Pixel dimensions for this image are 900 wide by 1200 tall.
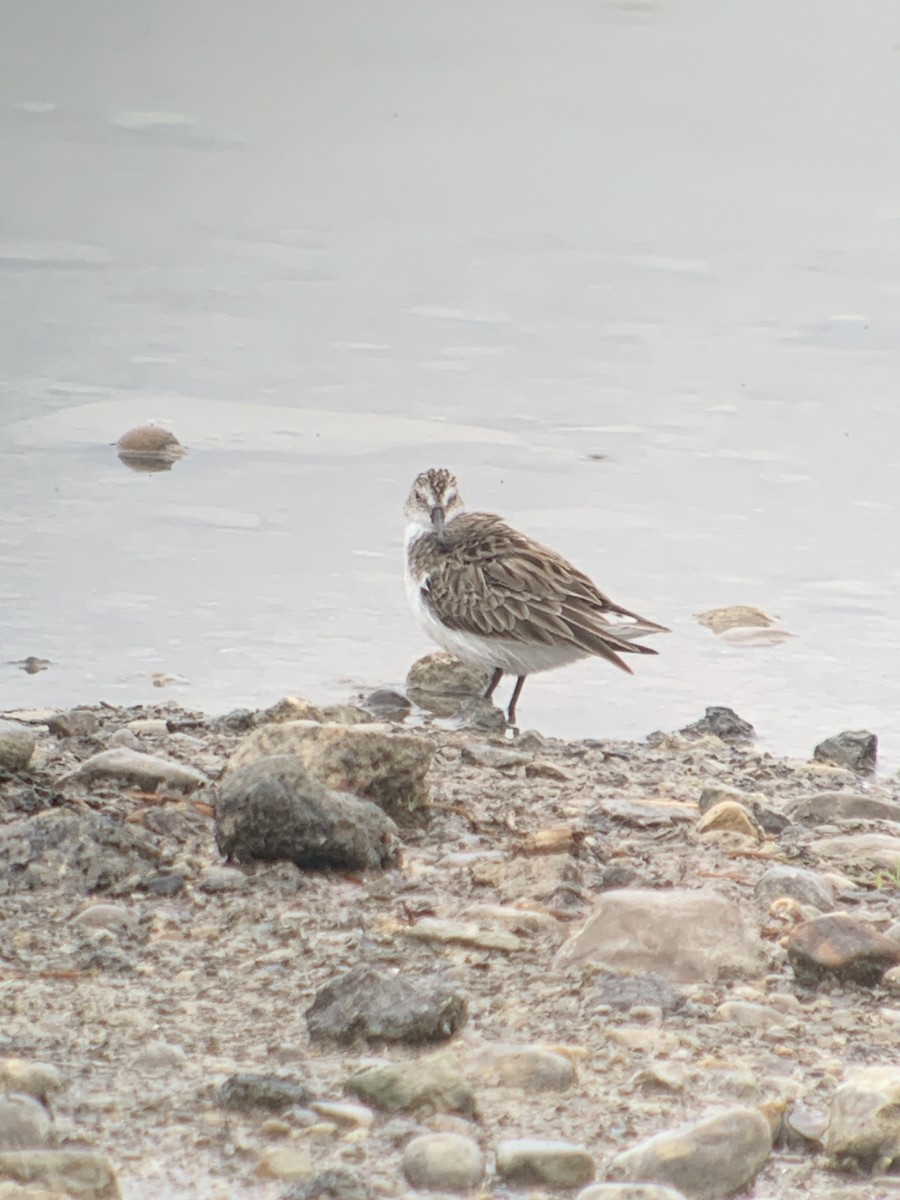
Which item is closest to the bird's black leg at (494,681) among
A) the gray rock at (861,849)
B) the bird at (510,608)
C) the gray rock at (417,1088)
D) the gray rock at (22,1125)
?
the bird at (510,608)

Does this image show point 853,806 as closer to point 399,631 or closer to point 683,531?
point 399,631

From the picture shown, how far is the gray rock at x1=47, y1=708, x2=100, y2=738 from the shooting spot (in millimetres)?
6602

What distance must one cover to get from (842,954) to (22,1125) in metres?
1.87

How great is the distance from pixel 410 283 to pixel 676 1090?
11480mm

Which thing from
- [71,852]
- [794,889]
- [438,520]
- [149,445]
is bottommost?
[794,889]

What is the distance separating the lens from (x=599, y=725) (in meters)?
8.06

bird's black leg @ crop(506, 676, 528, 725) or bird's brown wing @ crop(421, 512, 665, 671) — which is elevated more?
bird's brown wing @ crop(421, 512, 665, 671)

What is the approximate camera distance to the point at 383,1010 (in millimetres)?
3891

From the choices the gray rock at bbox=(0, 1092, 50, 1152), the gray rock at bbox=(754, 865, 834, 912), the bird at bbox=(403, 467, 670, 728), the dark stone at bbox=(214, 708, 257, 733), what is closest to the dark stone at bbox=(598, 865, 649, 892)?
the gray rock at bbox=(754, 865, 834, 912)

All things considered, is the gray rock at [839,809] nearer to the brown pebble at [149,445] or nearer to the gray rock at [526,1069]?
the gray rock at [526,1069]

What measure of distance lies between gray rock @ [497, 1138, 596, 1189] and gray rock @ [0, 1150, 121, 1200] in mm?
677

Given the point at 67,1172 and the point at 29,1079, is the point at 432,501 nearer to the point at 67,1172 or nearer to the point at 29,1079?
the point at 29,1079

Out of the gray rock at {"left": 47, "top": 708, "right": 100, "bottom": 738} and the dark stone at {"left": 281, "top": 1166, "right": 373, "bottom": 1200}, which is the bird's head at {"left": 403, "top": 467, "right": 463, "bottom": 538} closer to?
the gray rock at {"left": 47, "top": 708, "right": 100, "bottom": 738}

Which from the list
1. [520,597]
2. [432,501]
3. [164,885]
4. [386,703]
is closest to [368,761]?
[164,885]
